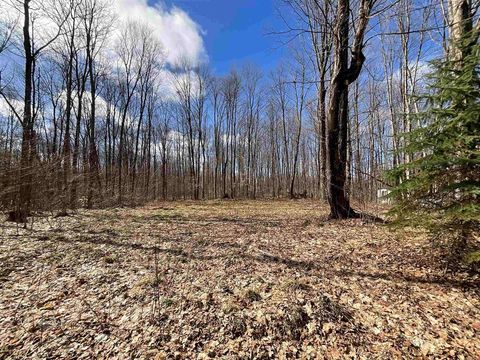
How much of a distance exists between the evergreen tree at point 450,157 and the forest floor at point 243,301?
686 mm

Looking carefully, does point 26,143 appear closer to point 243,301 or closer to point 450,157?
point 243,301

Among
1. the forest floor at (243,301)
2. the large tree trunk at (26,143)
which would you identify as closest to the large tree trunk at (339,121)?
the forest floor at (243,301)

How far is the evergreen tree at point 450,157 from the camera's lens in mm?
3008

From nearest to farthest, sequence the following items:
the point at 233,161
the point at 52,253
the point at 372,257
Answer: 1. the point at 372,257
2. the point at 52,253
3. the point at 233,161

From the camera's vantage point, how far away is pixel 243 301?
3.10m

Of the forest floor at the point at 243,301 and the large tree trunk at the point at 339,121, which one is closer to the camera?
the forest floor at the point at 243,301

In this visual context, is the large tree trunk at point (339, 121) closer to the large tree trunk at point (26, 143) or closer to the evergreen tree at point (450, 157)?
the evergreen tree at point (450, 157)

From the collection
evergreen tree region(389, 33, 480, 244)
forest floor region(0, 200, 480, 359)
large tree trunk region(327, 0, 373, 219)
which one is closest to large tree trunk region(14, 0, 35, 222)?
forest floor region(0, 200, 480, 359)

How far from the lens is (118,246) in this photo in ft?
18.3

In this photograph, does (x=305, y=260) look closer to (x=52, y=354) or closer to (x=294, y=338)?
(x=294, y=338)

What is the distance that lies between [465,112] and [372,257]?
2.50 meters

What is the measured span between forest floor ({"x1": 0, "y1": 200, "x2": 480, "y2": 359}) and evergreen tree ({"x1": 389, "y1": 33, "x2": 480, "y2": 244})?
2.25 ft

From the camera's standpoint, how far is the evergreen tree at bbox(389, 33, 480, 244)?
301cm

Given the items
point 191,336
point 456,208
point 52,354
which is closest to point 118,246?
point 52,354
